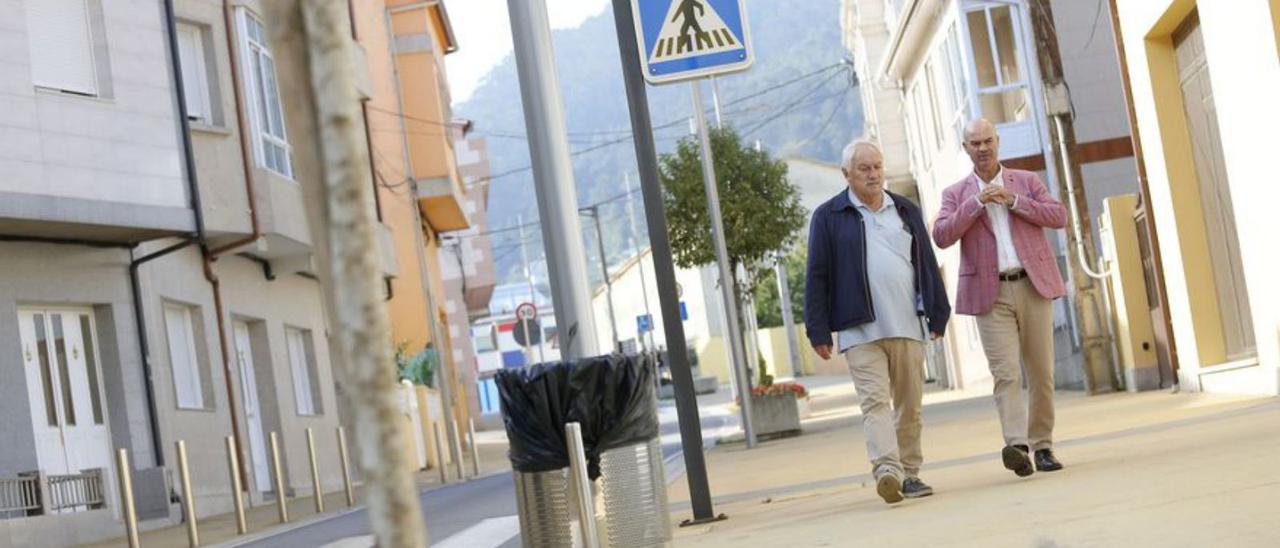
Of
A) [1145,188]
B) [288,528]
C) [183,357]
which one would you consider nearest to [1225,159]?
[1145,188]

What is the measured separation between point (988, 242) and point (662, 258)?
1.78 meters

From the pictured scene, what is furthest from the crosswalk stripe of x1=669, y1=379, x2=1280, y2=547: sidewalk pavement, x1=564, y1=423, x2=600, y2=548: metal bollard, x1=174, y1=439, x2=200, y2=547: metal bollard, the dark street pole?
x1=564, y1=423, x2=600, y2=548: metal bollard

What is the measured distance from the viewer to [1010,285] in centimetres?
999

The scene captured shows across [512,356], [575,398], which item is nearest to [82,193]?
[575,398]

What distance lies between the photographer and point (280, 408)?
27.6 metres

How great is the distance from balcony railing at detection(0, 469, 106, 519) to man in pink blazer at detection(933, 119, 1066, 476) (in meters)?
11.3

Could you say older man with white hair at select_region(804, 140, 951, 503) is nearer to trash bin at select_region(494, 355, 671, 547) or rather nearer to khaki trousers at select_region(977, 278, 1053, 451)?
khaki trousers at select_region(977, 278, 1053, 451)

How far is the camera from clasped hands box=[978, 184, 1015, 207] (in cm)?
983

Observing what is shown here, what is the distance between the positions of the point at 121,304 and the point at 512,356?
100m

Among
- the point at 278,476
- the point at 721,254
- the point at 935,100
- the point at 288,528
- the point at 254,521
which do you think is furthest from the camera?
the point at 935,100

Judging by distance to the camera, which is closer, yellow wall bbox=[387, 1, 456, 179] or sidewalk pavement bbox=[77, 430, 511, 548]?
sidewalk pavement bbox=[77, 430, 511, 548]

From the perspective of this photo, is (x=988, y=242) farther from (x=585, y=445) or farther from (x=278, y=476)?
(x=278, y=476)

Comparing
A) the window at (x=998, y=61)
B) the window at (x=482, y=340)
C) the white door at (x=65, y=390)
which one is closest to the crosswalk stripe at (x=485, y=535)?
the white door at (x=65, y=390)

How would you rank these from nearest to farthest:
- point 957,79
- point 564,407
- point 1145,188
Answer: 1. point 564,407
2. point 1145,188
3. point 957,79
